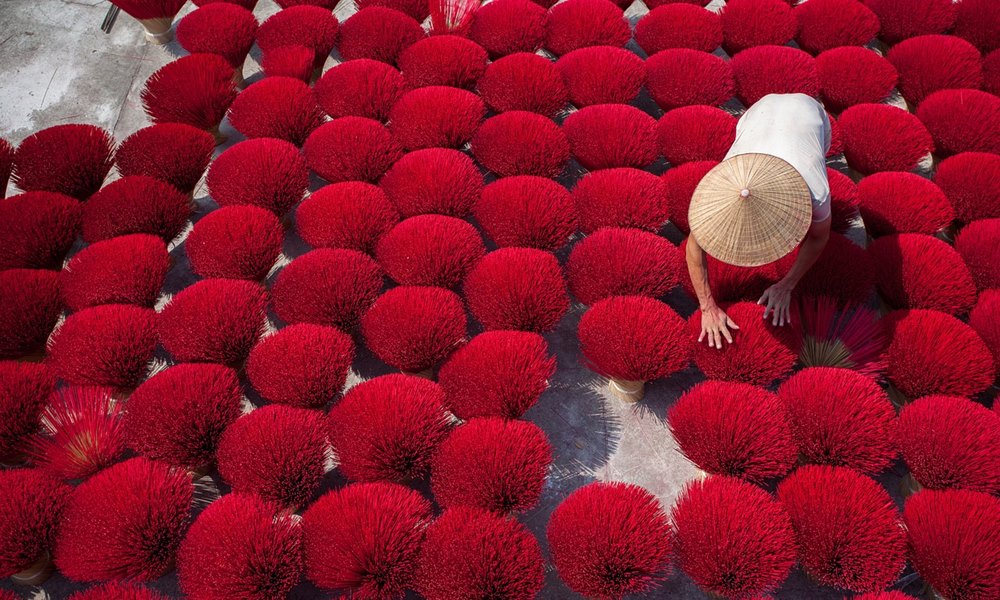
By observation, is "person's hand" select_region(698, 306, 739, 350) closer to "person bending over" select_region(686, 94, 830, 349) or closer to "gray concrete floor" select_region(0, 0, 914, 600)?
"person bending over" select_region(686, 94, 830, 349)

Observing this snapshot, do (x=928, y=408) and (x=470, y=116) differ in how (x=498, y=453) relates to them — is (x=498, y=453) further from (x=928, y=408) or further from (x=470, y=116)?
(x=470, y=116)

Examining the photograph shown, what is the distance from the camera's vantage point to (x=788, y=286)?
5.08ft

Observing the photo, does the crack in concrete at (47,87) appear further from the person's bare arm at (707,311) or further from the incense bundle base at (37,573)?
the person's bare arm at (707,311)

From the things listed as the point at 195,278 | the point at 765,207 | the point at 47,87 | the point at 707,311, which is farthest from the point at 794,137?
the point at 47,87

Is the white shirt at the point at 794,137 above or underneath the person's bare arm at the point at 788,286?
above

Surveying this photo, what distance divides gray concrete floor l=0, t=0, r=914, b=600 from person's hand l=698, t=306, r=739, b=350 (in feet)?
0.58

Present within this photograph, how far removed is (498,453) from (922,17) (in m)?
2.21

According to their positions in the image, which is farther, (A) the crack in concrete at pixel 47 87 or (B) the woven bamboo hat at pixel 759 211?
(A) the crack in concrete at pixel 47 87

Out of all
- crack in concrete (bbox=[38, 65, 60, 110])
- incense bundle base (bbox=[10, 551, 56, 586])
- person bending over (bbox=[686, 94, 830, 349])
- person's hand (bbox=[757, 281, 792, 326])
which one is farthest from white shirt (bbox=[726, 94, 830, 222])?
crack in concrete (bbox=[38, 65, 60, 110])

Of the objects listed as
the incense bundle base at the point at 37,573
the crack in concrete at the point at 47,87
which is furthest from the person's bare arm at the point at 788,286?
the crack in concrete at the point at 47,87

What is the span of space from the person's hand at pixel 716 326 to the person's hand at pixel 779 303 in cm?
9

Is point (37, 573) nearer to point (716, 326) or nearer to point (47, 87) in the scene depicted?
point (716, 326)

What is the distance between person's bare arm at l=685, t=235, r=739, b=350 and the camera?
1.51 m

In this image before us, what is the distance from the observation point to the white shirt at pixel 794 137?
1.40 metres
